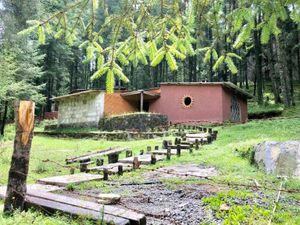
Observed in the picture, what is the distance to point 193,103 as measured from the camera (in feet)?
82.1

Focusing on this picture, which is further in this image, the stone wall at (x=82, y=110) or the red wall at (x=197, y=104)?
the stone wall at (x=82, y=110)

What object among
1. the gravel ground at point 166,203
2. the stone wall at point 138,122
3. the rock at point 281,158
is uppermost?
the stone wall at point 138,122

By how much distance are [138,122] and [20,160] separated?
17634 mm

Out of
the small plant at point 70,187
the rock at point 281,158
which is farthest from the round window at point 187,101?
the small plant at point 70,187

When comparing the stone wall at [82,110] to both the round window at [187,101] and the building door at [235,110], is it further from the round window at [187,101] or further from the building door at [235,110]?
the building door at [235,110]

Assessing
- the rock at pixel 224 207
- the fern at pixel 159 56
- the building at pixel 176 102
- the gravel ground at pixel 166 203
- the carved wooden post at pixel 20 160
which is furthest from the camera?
the building at pixel 176 102

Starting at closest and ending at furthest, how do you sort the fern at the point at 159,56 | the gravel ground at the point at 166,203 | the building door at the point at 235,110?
the fern at the point at 159,56, the gravel ground at the point at 166,203, the building door at the point at 235,110

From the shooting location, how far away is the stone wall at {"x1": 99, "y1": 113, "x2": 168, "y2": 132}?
21625 millimetres

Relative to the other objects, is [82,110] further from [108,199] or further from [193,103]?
[108,199]

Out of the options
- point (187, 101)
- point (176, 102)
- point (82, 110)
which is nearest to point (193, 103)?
point (187, 101)

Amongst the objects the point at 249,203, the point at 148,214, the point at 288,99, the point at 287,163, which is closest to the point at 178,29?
the point at 148,214

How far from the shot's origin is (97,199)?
505 centimetres

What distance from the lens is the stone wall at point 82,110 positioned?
25250 millimetres

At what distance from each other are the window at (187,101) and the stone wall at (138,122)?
3080 mm
